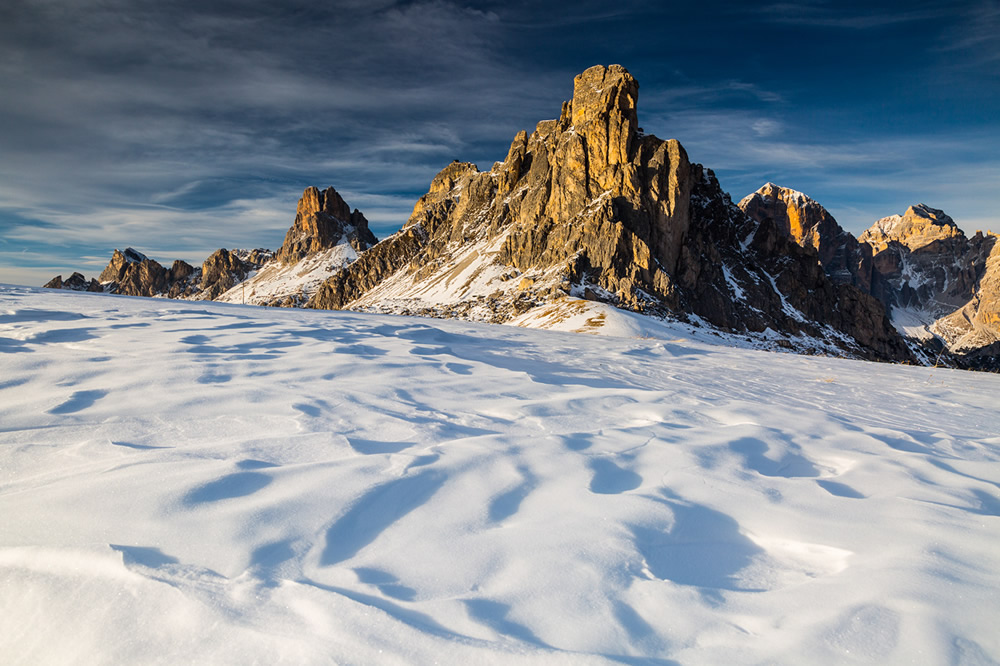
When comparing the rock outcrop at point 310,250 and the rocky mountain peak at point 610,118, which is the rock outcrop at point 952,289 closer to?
the rocky mountain peak at point 610,118

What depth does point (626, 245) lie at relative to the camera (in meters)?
55.5

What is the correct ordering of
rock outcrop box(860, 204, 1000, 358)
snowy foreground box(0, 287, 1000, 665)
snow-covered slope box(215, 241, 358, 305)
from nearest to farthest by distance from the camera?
snowy foreground box(0, 287, 1000, 665)
snow-covered slope box(215, 241, 358, 305)
rock outcrop box(860, 204, 1000, 358)

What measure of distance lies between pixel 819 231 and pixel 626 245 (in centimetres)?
15328

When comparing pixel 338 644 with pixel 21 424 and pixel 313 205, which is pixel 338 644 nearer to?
pixel 21 424

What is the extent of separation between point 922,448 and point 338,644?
3.96m

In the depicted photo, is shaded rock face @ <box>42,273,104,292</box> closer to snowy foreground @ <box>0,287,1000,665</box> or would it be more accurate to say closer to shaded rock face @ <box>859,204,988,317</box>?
snowy foreground @ <box>0,287,1000,665</box>

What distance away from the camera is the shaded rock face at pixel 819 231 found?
162 m

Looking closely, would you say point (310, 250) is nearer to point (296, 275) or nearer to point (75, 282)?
point (296, 275)

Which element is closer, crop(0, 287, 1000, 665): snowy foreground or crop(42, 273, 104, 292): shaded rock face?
crop(0, 287, 1000, 665): snowy foreground

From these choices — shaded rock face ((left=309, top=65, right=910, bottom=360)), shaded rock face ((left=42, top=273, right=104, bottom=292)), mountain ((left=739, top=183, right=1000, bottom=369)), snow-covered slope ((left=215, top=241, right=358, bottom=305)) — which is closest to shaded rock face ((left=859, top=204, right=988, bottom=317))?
mountain ((left=739, top=183, right=1000, bottom=369))

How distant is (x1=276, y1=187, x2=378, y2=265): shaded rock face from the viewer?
17838 centimetres

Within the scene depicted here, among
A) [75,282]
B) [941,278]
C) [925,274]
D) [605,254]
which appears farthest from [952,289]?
[75,282]

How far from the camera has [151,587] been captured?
151cm

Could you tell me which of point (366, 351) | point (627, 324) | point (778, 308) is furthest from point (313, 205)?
point (366, 351)
